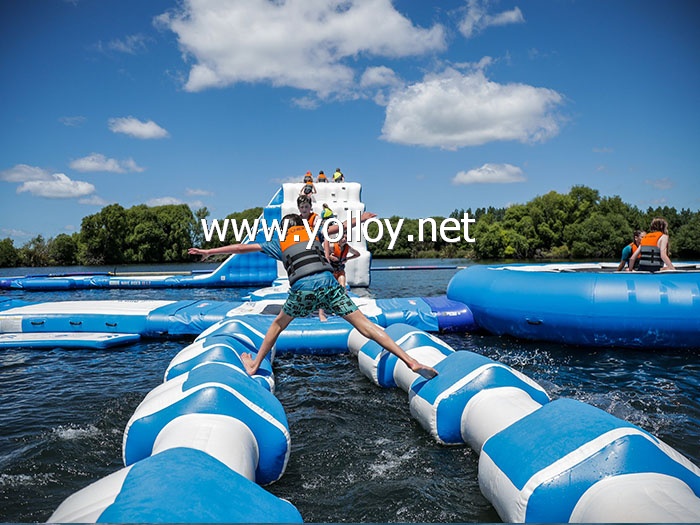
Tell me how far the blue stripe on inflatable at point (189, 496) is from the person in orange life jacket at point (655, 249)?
22.4 ft

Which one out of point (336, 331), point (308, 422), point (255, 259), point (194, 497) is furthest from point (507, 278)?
point (255, 259)

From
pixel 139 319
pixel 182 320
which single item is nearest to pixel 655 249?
pixel 182 320

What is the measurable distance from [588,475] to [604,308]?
438 centimetres

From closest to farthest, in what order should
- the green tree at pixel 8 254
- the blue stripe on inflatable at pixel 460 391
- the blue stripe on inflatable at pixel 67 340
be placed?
the blue stripe on inflatable at pixel 460 391
the blue stripe on inflatable at pixel 67 340
the green tree at pixel 8 254

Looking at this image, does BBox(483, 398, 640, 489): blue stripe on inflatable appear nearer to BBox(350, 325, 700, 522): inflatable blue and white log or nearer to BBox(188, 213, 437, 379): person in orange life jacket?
BBox(350, 325, 700, 522): inflatable blue and white log

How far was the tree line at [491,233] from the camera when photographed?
1855 inches

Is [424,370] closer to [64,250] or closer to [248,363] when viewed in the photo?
[248,363]

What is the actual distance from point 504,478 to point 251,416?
4.20ft

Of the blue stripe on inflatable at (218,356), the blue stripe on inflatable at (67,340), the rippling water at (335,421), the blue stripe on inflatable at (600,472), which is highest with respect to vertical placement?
the blue stripe on inflatable at (218,356)

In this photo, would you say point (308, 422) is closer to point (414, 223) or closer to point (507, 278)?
point (507, 278)

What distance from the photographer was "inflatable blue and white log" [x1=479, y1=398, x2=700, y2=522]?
5.25ft

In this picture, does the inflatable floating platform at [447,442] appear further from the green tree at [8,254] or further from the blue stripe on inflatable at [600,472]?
the green tree at [8,254]

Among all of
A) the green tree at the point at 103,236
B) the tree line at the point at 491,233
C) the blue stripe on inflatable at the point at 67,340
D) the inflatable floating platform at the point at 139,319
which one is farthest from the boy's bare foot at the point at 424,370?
the green tree at the point at 103,236

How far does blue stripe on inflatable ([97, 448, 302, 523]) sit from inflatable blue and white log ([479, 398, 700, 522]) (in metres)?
0.95
